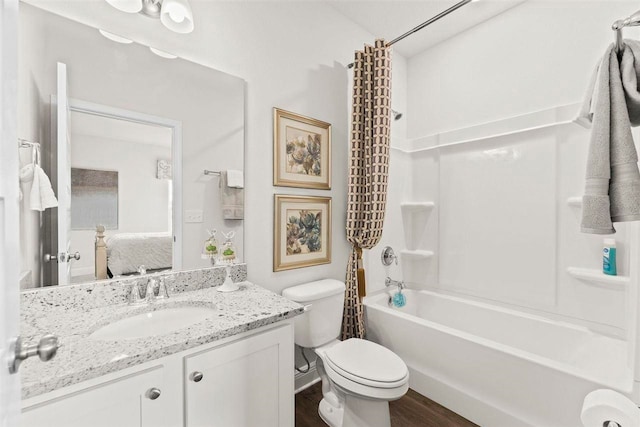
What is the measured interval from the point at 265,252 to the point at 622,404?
5.60 feet

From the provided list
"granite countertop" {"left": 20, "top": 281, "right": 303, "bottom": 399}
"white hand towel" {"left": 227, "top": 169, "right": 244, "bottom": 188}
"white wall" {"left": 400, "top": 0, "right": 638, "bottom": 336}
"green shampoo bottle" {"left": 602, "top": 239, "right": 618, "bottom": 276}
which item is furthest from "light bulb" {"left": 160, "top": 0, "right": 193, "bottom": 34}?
"green shampoo bottle" {"left": 602, "top": 239, "right": 618, "bottom": 276}

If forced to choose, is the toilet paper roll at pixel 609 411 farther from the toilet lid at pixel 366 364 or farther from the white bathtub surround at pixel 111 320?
the white bathtub surround at pixel 111 320

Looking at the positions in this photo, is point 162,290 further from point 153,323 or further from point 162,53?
point 162,53

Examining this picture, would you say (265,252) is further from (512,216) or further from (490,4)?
(490,4)

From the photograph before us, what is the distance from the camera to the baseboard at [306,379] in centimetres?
197

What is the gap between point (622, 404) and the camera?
1043 mm

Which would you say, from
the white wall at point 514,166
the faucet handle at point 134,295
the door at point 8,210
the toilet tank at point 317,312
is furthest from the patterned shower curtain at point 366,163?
the door at point 8,210

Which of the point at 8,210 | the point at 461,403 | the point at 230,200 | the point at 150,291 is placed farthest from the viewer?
the point at 461,403

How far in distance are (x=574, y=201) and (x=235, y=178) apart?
83.1 inches

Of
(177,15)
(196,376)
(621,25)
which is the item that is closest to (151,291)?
(196,376)

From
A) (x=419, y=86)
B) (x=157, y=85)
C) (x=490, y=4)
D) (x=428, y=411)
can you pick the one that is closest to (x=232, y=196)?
(x=157, y=85)

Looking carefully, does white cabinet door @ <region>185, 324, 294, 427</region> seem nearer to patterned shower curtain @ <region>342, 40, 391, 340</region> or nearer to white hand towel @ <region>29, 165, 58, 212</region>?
white hand towel @ <region>29, 165, 58, 212</region>

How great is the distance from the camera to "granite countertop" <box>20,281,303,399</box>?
0.74 meters

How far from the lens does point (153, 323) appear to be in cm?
120
